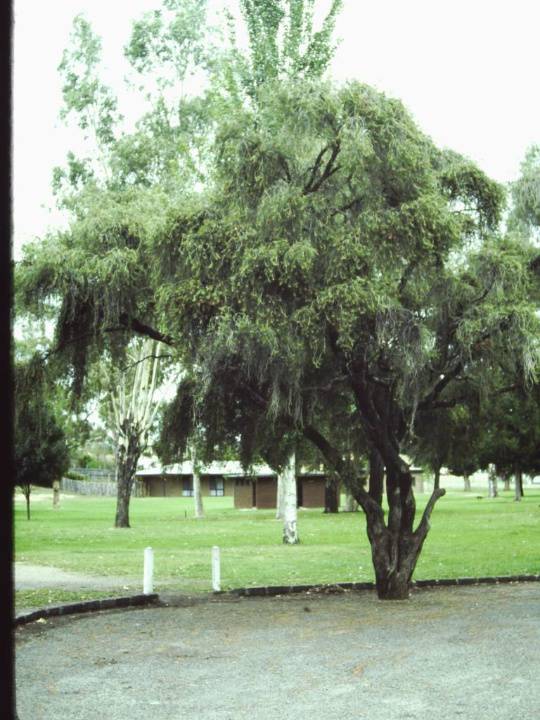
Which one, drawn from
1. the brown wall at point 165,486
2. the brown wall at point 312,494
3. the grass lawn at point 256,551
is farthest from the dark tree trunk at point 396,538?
the brown wall at point 165,486

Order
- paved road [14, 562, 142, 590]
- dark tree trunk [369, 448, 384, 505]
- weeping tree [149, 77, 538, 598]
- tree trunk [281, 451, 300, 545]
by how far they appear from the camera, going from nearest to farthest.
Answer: weeping tree [149, 77, 538, 598], paved road [14, 562, 142, 590], dark tree trunk [369, 448, 384, 505], tree trunk [281, 451, 300, 545]

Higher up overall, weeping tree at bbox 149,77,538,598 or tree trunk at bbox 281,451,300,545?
weeping tree at bbox 149,77,538,598

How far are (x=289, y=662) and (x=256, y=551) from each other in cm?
1845

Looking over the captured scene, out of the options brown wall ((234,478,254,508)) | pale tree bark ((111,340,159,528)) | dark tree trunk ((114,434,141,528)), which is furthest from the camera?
brown wall ((234,478,254,508))

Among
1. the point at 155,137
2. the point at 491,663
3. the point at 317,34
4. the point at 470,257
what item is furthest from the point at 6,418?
the point at 155,137

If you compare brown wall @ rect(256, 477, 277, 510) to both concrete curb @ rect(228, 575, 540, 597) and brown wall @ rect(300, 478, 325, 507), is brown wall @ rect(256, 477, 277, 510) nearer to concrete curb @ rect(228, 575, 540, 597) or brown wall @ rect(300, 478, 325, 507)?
brown wall @ rect(300, 478, 325, 507)

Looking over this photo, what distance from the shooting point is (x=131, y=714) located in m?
8.05

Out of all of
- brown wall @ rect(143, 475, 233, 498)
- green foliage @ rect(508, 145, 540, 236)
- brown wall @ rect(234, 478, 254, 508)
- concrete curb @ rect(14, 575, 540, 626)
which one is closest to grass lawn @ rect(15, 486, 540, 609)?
concrete curb @ rect(14, 575, 540, 626)

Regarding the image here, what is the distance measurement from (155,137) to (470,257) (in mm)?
21981

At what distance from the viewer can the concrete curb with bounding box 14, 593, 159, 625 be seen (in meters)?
14.2

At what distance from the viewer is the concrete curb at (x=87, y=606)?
14.2 m

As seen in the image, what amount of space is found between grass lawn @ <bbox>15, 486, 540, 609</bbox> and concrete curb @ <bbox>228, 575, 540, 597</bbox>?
125 cm

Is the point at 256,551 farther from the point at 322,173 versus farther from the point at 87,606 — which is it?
the point at 322,173

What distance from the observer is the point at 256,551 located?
94.7ft
